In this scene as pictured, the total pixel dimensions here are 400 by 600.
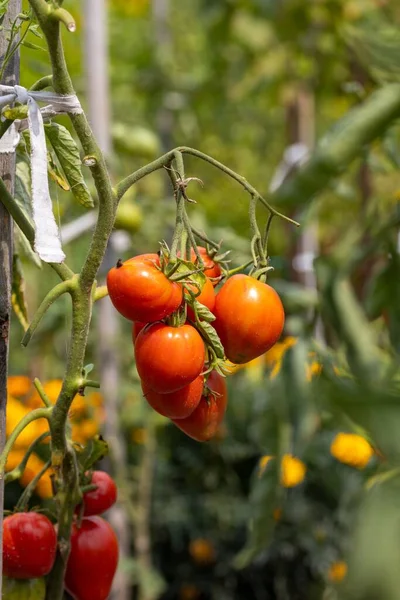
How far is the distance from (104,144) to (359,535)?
1.65m

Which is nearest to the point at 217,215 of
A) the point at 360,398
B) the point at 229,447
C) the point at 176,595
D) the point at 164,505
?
the point at 229,447

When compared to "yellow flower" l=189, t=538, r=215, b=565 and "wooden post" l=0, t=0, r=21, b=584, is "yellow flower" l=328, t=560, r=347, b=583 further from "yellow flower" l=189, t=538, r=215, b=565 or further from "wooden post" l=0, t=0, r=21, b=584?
"wooden post" l=0, t=0, r=21, b=584

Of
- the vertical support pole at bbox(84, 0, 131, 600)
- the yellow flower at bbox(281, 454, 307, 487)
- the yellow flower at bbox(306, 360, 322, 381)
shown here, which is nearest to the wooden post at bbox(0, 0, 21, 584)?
the yellow flower at bbox(306, 360, 322, 381)

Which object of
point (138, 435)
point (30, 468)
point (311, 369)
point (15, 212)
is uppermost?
point (15, 212)

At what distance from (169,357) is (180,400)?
5cm

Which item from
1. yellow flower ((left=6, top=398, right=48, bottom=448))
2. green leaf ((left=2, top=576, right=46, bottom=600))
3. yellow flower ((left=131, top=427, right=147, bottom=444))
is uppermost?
green leaf ((left=2, top=576, right=46, bottom=600))

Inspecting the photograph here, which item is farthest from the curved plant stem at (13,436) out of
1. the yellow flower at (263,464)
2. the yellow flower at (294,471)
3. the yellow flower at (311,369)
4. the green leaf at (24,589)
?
the yellow flower at (294,471)

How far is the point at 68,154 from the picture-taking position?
1.90 feet

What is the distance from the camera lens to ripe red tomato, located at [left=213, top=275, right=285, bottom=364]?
60cm

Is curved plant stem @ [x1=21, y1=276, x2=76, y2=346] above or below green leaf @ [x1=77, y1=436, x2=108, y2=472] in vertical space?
above

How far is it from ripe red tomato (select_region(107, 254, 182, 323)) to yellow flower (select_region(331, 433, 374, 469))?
160cm

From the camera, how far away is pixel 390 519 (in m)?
0.31

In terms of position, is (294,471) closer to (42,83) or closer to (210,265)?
(210,265)

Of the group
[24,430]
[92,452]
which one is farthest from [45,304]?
[24,430]
